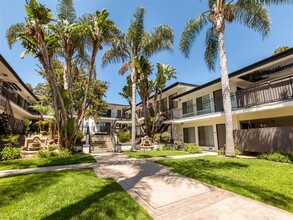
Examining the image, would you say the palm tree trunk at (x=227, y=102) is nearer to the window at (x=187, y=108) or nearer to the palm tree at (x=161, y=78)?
the palm tree at (x=161, y=78)

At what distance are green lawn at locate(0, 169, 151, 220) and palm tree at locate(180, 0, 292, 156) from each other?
30.1ft

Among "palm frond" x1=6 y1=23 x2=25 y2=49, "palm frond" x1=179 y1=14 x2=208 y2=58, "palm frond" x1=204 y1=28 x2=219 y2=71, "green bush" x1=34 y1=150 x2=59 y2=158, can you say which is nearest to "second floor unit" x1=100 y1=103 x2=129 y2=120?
"palm frond" x1=6 y1=23 x2=25 y2=49

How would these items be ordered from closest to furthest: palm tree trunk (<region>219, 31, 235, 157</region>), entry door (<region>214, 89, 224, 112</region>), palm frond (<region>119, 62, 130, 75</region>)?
palm tree trunk (<region>219, 31, 235, 157</region>), entry door (<region>214, 89, 224, 112</region>), palm frond (<region>119, 62, 130, 75</region>)

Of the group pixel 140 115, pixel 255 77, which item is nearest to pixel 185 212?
pixel 255 77

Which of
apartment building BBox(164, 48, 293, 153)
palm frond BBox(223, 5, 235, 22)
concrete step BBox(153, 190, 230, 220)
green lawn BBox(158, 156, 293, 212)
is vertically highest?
palm frond BBox(223, 5, 235, 22)

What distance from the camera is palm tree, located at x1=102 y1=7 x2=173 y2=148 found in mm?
16828

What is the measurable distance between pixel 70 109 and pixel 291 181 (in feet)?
47.6

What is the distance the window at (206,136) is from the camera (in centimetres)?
1698

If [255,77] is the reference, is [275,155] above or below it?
Answer: below

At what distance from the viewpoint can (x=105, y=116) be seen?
32.9 m

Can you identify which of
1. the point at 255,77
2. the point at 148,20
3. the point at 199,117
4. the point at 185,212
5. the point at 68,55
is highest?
the point at 148,20

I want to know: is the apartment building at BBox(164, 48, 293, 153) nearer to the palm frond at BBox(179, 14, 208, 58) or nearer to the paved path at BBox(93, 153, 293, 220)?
the palm frond at BBox(179, 14, 208, 58)

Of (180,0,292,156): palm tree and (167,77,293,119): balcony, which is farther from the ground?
(180,0,292,156): palm tree

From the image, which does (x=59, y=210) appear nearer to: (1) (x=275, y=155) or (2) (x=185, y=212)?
(2) (x=185, y=212)
